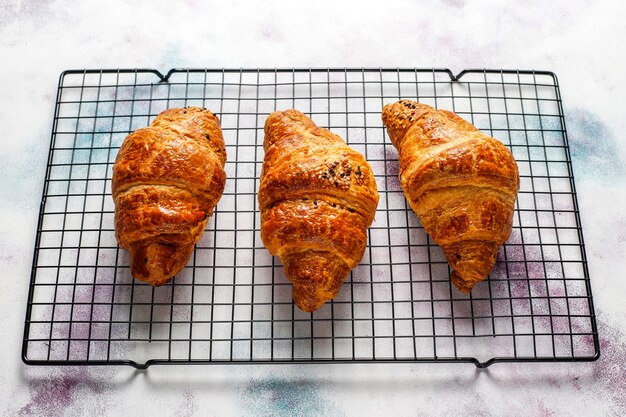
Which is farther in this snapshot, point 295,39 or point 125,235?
point 295,39

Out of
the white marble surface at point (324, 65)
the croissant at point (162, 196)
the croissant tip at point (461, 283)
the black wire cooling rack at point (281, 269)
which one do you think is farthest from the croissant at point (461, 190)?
the croissant at point (162, 196)

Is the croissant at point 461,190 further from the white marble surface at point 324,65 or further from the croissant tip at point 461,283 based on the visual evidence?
the white marble surface at point 324,65

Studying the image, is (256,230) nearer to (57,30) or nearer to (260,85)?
(260,85)

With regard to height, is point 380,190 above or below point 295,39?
below

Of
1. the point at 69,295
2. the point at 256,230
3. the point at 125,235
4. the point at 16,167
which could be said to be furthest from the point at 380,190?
the point at 16,167

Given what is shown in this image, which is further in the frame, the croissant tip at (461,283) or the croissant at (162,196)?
the croissant tip at (461,283)

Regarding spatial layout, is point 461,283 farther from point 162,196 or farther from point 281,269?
point 162,196
